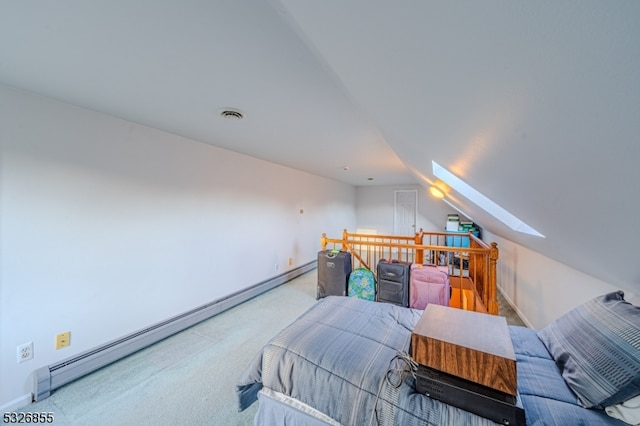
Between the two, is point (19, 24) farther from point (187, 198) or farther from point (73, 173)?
point (187, 198)

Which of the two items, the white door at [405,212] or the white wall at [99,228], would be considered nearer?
the white wall at [99,228]

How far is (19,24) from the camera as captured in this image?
1.08m

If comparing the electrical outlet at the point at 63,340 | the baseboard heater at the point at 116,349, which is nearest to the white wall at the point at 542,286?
the baseboard heater at the point at 116,349

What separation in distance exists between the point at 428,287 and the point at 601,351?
1.83 m

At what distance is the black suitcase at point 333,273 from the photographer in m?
3.40

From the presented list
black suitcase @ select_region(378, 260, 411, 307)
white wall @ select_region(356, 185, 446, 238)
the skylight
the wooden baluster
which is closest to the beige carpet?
the wooden baluster

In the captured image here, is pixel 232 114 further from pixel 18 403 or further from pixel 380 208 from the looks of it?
pixel 380 208

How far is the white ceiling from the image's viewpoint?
375 millimetres

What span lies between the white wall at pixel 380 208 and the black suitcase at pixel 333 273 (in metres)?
4.11

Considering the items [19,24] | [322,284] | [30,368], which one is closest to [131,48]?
[19,24]

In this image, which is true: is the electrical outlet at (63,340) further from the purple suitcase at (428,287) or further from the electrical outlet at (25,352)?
the purple suitcase at (428,287)

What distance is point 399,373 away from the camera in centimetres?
117

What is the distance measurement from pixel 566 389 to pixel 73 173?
3.45 m

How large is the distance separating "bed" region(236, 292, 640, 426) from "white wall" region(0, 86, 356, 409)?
1.62m
